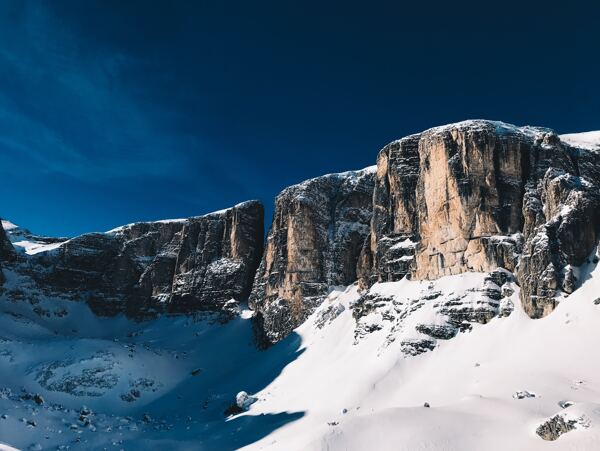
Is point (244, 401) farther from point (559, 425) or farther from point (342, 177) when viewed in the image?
point (342, 177)

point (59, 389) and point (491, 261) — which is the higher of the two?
point (491, 261)

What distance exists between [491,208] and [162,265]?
68.6m

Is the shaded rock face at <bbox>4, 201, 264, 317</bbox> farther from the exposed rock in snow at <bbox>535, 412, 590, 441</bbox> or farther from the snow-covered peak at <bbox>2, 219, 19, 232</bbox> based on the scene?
the exposed rock in snow at <bbox>535, 412, 590, 441</bbox>

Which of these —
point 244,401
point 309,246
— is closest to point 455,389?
point 244,401

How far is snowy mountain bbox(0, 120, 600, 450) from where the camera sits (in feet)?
111

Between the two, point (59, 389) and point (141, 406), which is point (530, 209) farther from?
point (59, 389)

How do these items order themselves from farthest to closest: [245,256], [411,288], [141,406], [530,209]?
[245,256] → [141,406] → [411,288] → [530,209]

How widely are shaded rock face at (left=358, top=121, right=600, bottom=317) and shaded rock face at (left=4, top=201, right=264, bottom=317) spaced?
3422 cm

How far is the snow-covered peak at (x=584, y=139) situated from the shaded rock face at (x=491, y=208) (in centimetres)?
192

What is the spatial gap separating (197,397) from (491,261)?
36.9 m

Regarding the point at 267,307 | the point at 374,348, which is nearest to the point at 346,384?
the point at 374,348

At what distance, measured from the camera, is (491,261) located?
52.5 m

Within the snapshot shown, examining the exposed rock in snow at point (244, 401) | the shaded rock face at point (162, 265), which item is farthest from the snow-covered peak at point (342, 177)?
the exposed rock in snow at point (244, 401)

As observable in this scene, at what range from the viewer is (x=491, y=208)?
54906mm
